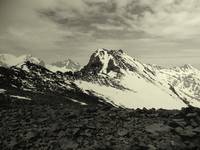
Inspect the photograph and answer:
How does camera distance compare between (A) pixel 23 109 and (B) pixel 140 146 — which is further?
(A) pixel 23 109

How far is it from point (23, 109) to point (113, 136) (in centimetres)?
1221

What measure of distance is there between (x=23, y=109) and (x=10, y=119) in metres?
3.49

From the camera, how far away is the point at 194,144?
19.4 m

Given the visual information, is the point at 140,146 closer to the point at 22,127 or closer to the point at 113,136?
the point at 113,136

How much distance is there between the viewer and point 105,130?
21.8 m

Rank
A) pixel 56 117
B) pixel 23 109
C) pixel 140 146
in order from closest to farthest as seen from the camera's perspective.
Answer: pixel 140 146, pixel 56 117, pixel 23 109

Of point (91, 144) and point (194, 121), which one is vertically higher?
point (194, 121)

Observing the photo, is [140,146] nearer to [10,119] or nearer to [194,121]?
[194,121]

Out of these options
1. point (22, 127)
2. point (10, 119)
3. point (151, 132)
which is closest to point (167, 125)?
point (151, 132)

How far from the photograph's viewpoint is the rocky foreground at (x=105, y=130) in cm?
1995

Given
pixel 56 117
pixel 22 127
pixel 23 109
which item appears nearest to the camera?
pixel 22 127

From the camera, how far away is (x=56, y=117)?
2614cm

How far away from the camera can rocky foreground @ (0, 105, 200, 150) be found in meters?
20.0

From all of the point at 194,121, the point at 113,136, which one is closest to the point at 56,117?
the point at 113,136
